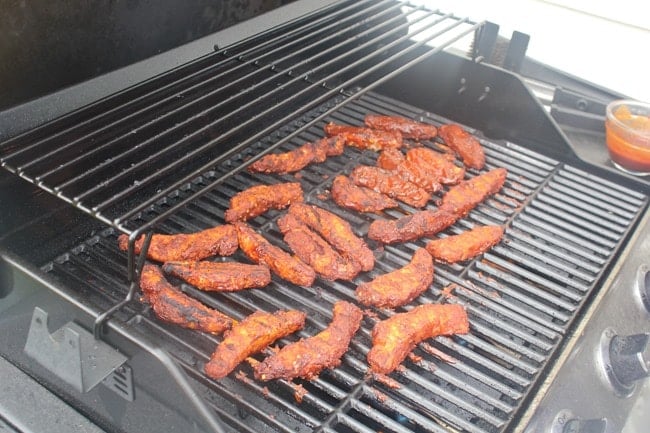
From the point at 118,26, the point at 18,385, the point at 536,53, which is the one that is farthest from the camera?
the point at 536,53

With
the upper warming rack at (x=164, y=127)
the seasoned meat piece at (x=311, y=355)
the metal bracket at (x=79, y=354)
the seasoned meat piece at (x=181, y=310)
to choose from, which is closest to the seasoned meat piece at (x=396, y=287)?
the seasoned meat piece at (x=311, y=355)

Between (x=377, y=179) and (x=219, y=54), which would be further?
(x=377, y=179)

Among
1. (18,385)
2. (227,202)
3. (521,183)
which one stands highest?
(521,183)

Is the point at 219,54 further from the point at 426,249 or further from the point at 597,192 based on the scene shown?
the point at 597,192

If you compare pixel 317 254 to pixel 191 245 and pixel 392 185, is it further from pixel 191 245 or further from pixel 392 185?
pixel 392 185

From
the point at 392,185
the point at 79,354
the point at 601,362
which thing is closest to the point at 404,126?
the point at 392,185

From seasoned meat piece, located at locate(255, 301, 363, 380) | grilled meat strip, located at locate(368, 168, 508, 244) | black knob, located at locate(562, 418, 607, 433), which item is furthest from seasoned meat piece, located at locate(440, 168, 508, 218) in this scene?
black knob, located at locate(562, 418, 607, 433)

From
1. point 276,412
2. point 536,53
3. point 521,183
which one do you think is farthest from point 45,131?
point 536,53
